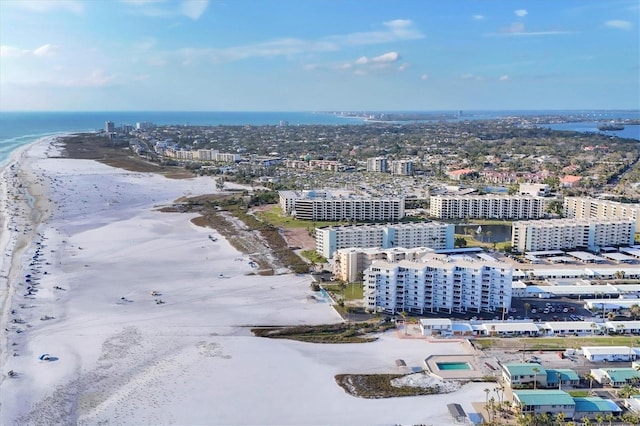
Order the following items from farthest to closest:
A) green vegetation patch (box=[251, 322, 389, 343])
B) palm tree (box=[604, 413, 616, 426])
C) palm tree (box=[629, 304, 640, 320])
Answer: palm tree (box=[629, 304, 640, 320]) → green vegetation patch (box=[251, 322, 389, 343]) → palm tree (box=[604, 413, 616, 426])

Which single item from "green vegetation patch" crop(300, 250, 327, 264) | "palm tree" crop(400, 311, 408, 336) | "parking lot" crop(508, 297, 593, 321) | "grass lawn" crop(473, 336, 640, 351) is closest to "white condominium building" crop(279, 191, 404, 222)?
"green vegetation patch" crop(300, 250, 327, 264)

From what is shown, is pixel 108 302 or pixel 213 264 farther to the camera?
pixel 213 264

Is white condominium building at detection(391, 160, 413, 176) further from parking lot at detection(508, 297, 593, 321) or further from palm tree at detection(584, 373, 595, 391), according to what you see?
palm tree at detection(584, 373, 595, 391)

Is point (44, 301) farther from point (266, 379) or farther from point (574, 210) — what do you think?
point (574, 210)

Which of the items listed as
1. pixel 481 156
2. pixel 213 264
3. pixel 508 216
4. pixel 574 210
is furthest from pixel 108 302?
pixel 481 156

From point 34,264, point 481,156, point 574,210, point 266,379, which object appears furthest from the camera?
point 481,156

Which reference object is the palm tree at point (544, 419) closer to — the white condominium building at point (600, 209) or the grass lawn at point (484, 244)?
the grass lawn at point (484, 244)

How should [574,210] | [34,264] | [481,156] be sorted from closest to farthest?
[34,264] → [574,210] → [481,156]
